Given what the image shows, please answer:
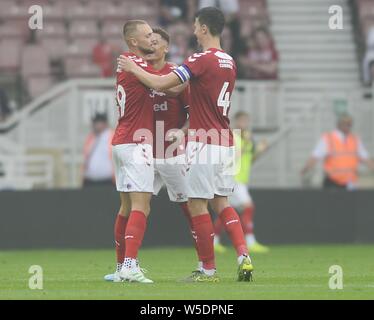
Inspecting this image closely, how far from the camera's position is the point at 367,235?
2038cm

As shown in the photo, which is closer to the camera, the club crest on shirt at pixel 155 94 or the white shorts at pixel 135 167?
the white shorts at pixel 135 167

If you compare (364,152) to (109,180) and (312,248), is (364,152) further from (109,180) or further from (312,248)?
(109,180)

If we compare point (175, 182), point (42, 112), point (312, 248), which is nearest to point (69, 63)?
point (42, 112)

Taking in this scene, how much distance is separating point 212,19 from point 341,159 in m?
9.26

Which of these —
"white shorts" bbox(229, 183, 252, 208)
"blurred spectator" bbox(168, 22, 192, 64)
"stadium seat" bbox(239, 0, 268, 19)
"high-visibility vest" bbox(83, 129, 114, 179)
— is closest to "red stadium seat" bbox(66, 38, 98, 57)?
"blurred spectator" bbox(168, 22, 192, 64)

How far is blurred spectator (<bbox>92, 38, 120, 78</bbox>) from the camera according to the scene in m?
22.5

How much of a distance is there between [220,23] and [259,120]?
961 centimetres

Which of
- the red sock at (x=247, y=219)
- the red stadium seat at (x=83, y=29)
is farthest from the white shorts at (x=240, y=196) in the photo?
the red stadium seat at (x=83, y=29)

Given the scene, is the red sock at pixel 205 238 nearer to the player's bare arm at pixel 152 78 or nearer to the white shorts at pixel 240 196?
the player's bare arm at pixel 152 78

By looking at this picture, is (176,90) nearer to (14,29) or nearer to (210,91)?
(210,91)

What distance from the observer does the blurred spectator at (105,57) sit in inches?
885

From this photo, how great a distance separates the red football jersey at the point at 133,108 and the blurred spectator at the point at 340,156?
8.91 m

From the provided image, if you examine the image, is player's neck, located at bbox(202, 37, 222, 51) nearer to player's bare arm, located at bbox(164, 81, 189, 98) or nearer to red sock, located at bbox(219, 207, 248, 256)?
player's bare arm, located at bbox(164, 81, 189, 98)

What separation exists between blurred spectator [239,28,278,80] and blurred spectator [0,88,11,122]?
4.05 meters
